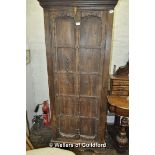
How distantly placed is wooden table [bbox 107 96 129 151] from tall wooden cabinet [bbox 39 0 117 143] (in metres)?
0.12

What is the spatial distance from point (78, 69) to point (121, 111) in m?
0.63

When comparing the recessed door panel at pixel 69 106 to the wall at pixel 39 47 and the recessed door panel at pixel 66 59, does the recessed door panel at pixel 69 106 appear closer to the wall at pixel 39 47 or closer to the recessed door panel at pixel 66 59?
the recessed door panel at pixel 66 59

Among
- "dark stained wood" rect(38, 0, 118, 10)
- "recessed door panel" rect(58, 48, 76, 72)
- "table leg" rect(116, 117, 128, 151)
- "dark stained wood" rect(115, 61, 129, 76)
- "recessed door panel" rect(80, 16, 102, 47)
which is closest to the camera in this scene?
"dark stained wood" rect(38, 0, 118, 10)

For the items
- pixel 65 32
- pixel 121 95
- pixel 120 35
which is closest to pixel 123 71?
pixel 121 95

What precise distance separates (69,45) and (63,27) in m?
0.18

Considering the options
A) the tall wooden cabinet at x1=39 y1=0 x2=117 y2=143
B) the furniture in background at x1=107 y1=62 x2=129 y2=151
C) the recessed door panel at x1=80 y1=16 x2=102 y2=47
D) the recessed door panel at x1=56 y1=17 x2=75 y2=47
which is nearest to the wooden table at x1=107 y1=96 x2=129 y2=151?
the furniture in background at x1=107 y1=62 x2=129 y2=151

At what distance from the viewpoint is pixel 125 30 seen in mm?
2172

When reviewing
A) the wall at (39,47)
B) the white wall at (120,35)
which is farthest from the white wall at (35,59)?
the white wall at (120,35)

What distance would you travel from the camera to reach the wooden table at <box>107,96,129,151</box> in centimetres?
183

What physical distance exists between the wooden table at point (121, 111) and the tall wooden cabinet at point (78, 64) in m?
0.12

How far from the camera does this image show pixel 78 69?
5.95 feet

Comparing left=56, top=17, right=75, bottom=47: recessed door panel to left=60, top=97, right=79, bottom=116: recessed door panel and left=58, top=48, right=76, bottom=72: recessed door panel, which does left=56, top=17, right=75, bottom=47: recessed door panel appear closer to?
left=58, top=48, right=76, bottom=72: recessed door panel

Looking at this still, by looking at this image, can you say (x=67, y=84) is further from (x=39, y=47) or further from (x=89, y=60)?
(x=39, y=47)
